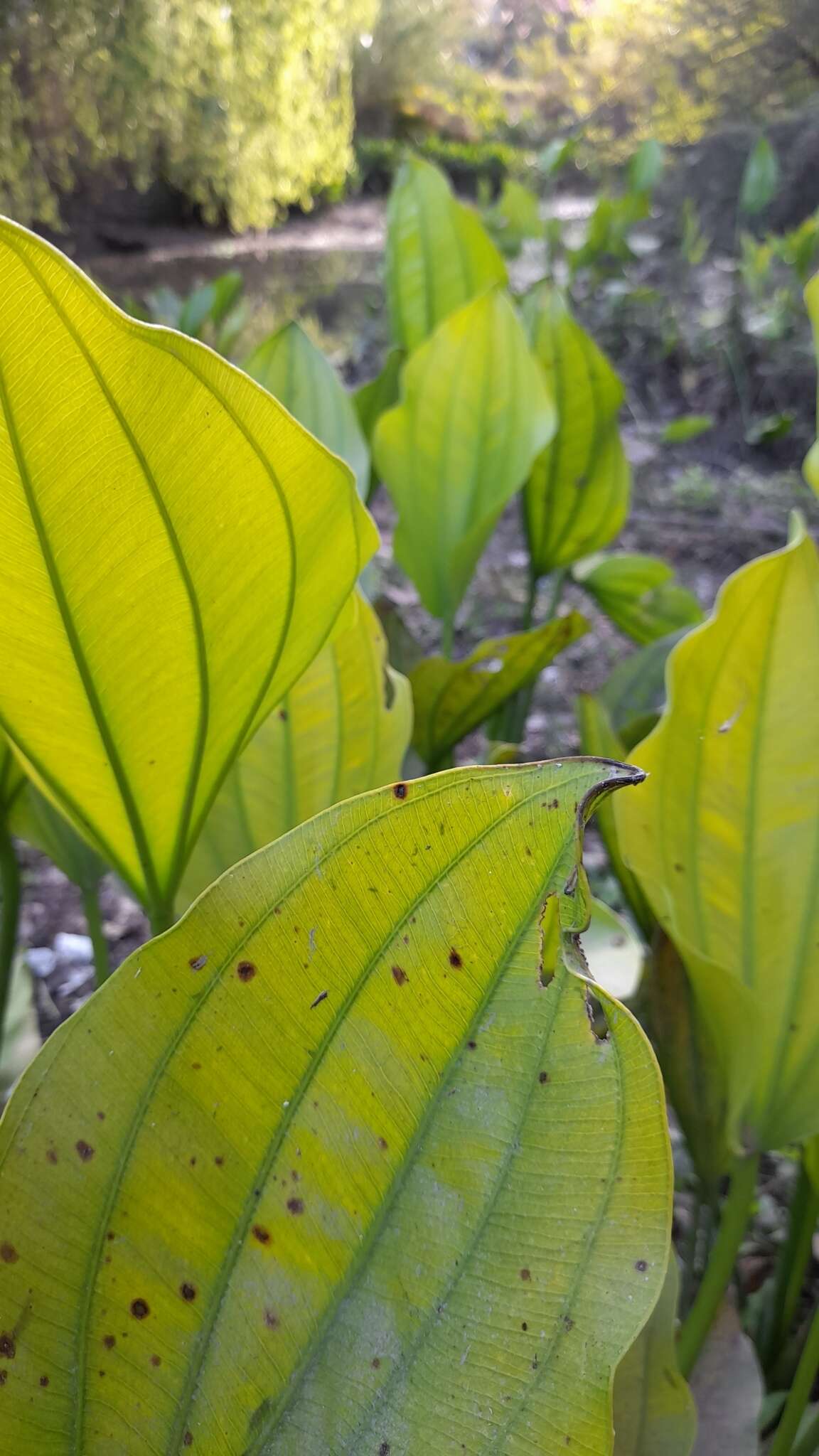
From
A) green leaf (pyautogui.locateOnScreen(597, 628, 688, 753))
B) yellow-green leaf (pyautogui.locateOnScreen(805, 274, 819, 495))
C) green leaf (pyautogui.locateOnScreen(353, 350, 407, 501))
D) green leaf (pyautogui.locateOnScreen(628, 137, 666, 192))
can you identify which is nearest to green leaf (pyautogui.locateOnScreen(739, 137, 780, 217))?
green leaf (pyautogui.locateOnScreen(628, 137, 666, 192))

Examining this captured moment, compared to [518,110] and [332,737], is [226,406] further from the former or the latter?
[518,110]

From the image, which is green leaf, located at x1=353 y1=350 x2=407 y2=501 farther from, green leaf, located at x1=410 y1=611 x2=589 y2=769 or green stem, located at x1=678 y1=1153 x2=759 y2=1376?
green stem, located at x1=678 y1=1153 x2=759 y2=1376

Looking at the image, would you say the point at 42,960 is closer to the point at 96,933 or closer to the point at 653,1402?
the point at 96,933

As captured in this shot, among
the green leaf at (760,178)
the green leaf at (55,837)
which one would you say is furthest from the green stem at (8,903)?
the green leaf at (760,178)

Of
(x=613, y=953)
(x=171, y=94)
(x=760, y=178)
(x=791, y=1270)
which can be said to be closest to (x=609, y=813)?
(x=613, y=953)

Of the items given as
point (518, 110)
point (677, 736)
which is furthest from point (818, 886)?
point (518, 110)

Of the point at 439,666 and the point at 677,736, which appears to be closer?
the point at 677,736

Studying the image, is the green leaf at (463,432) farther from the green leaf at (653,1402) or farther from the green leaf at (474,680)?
the green leaf at (653,1402)
